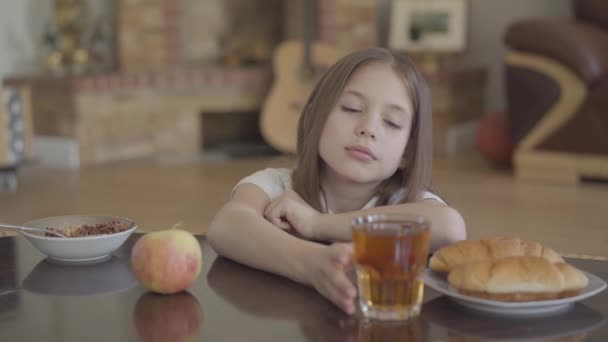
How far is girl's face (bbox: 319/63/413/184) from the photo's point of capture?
3.78 ft

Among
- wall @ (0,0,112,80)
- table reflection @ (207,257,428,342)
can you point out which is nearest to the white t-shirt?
table reflection @ (207,257,428,342)

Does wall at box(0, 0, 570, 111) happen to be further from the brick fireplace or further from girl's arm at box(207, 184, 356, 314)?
girl's arm at box(207, 184, 356, 314)

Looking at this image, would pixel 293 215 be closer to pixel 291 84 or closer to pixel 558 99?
pixel 558 99

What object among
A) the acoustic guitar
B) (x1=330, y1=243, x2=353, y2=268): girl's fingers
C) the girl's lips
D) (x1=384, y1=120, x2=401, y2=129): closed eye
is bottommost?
the acoustic guitar

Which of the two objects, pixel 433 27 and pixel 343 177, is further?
pixel 433 27

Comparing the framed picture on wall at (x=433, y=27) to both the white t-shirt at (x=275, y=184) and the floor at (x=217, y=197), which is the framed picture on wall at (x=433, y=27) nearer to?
the floor at (x=217, y=197)

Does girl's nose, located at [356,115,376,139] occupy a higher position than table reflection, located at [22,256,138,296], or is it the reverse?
girl's nose, located at [356,115,376,139]

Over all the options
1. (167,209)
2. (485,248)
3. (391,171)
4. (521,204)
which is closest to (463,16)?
(521,204)

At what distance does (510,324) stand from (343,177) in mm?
490

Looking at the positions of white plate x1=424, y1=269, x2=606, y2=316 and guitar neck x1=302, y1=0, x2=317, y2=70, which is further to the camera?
guitar neck x1=302, y1=0, x2=317, y2=70

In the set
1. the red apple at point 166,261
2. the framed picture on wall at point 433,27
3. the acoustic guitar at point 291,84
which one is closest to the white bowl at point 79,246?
the red apple at point 166,261

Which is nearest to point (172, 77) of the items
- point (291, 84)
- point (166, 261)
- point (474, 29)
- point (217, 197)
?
point (291, 84)

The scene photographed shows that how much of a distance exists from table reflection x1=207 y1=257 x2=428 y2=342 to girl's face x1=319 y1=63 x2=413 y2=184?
0.23 metres

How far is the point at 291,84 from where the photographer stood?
13.9ft
